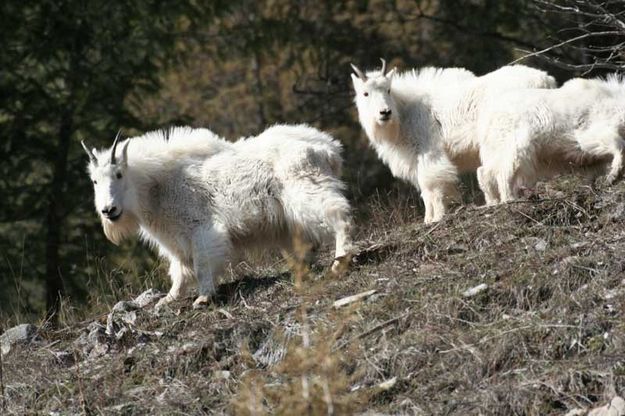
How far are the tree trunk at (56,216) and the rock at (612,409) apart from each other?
12.1m

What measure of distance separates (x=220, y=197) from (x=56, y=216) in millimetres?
8093

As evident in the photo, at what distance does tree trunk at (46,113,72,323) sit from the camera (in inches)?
723

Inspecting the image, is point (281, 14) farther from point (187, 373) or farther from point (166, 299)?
point (187, 373)

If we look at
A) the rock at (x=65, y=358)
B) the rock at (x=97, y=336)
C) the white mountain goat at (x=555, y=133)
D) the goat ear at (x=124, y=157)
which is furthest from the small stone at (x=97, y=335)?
the white mountain goat at (x=555, y=133)

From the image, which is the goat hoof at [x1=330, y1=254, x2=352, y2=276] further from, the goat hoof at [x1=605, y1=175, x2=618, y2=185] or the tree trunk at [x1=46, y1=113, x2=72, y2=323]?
the tree trunk at [x1=46, y1=113, x2=72, y2=323]

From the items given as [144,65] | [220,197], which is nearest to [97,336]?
[220,197]

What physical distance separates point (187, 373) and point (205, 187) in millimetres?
2435

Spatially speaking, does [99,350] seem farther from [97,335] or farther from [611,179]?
[611,179]

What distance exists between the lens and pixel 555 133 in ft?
35.7

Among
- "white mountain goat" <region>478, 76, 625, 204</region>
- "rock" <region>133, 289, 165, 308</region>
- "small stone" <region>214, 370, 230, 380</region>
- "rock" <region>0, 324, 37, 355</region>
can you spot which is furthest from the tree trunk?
"small stone" <region>214, 370, 230, 380</region>

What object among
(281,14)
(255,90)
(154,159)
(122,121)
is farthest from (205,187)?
(255,90)

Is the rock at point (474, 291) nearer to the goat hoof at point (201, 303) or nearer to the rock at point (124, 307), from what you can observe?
the goat hoof at point (201, 303)

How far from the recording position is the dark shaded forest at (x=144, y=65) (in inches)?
733

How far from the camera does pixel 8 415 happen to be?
9.17 meters
